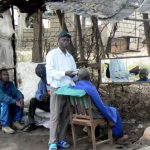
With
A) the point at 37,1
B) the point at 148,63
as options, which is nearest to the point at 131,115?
the point at 148,63

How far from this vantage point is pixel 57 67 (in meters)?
6.74

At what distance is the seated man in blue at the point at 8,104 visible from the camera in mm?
8219

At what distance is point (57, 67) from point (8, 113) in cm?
214

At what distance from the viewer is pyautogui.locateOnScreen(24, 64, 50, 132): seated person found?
8.16 metres

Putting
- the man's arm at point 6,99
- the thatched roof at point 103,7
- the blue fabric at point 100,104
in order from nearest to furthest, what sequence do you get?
the blue fabric at point 100,104 → the thatched roof at point 103,7 → the man's arm at point 6,99

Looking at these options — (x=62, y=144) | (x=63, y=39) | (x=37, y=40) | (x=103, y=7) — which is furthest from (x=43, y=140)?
(x=37, y=40)

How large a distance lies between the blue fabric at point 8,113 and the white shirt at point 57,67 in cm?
189

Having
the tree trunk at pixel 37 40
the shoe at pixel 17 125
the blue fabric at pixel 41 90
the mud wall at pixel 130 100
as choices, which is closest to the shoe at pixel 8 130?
the shoe at pixel 17 125

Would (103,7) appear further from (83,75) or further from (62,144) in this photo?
(62,144)

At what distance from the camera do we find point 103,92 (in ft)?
37.3

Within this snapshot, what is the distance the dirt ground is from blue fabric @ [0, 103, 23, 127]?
0.28m

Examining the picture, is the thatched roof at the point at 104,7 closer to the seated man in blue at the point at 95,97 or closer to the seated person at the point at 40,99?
the seated man in blue at the point at 95,97

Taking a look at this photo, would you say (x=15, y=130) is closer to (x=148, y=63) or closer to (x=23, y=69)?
(x=23, y=69)

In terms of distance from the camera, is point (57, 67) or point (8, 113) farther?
point (8, 113)
